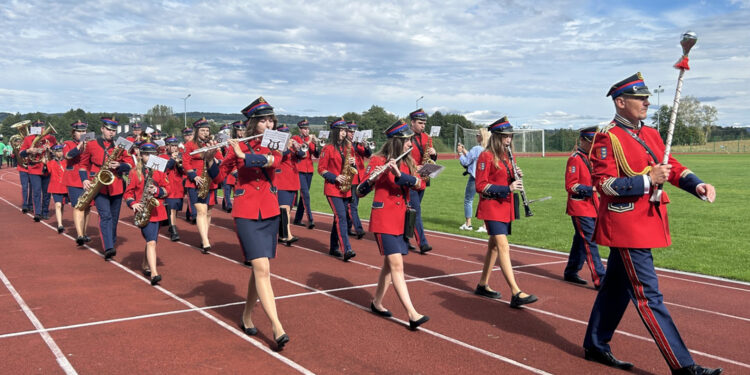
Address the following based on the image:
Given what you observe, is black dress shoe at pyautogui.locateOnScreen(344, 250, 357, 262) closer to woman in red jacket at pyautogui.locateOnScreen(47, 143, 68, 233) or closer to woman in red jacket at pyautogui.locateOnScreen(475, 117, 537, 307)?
woman in red jacket at pyautogui.locateOnScreen(475, 117, 537, 307)

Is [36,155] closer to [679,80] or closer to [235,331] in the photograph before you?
[235,331]

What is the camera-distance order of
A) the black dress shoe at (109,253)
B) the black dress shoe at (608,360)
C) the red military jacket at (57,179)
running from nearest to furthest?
1. the black dress shoe at (608,360)
2. the black dress shoe at (109,253)
3. the red military jacket at (57,179)

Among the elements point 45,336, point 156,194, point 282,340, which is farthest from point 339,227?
point 45,336

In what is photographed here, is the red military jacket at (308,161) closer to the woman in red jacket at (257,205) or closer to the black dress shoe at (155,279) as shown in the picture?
the black dress shoe at (155,279)

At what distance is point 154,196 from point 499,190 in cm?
482

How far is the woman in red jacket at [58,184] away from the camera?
12828 millimetres

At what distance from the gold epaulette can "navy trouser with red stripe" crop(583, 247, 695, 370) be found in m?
0.60

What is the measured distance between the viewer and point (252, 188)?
5.63m

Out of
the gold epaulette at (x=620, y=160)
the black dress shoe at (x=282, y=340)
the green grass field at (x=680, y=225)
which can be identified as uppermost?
the gold epaulette at (x=620, y=160)

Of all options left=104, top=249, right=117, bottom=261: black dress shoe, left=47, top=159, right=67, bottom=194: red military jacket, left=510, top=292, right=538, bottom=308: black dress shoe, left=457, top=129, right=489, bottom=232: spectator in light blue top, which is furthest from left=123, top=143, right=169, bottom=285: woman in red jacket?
left=457, top=129, right=489, bottom=232: spectator in light blue top

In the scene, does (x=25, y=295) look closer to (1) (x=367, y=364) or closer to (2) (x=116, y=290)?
(2) (x=116, y=290)

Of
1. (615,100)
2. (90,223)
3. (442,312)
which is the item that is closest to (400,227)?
(442,312)

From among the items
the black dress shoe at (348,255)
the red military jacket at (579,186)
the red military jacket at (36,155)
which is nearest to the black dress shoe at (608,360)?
the red military jacket at (579,186)

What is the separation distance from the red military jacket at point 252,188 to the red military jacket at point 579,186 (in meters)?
3.97
